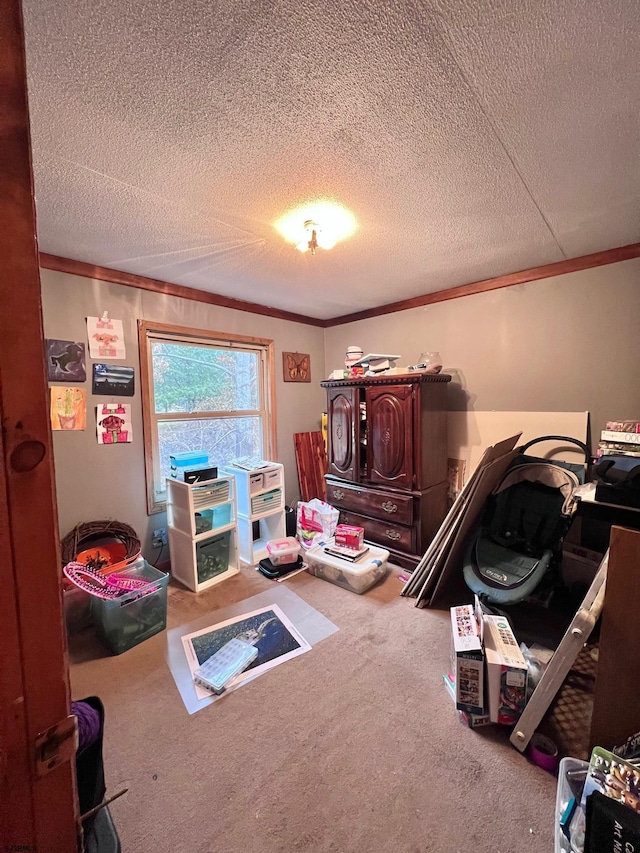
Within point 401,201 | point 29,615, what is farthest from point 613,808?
point 401,201

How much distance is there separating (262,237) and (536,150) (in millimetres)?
1309

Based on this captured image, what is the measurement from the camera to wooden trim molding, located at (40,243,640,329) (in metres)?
2.21

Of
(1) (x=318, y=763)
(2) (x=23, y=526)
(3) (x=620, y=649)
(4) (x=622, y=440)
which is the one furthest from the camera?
(4) (x=622, y=440)

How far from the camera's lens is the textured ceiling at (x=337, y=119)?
865mm

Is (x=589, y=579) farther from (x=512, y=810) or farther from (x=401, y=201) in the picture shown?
(x=401, y=201)

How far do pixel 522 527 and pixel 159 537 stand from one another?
8.56 ft

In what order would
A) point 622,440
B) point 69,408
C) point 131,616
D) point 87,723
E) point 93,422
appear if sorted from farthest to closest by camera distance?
point 93,422 < point 69,408 < point 131,616 < point 622,440 < point 87,723

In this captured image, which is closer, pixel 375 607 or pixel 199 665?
pixel 199 665

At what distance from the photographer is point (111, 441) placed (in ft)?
8.14

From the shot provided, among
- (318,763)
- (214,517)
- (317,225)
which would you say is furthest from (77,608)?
(317,225)

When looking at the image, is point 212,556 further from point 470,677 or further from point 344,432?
point 470,677

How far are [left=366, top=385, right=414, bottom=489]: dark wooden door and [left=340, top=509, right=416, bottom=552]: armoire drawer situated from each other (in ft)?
1.07

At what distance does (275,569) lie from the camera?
268cm

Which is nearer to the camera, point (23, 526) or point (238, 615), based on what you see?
point (23, 526)
